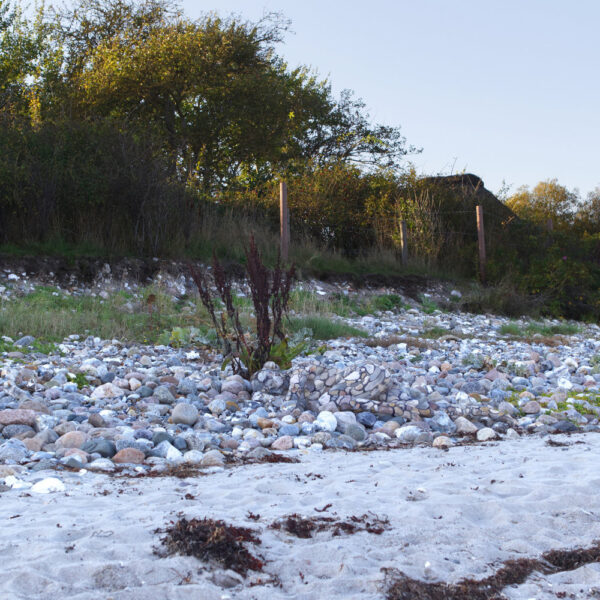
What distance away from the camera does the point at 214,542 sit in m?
2.16

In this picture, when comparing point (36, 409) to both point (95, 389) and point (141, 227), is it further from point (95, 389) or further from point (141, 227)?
point (141, 227)

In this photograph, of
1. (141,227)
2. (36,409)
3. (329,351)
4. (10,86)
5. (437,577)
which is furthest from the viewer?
(10,86)

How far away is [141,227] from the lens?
11.9 metres

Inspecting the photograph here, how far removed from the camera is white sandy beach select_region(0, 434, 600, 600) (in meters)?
1.97

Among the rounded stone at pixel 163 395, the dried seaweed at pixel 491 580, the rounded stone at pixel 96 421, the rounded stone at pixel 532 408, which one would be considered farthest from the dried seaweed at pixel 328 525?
the rounded stone at pixel 532 408

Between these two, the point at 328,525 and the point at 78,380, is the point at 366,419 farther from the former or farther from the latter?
the point at 78,380

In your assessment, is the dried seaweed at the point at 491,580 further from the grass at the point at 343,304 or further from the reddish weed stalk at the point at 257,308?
the grass at the point at 343,304

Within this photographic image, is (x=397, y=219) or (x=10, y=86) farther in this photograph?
(x=10, y=86)

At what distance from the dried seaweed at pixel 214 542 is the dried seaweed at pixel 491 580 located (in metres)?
0.46

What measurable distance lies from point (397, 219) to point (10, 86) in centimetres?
1115

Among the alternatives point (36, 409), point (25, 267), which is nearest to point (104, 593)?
point (36, 409)

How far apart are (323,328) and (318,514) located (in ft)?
17.6

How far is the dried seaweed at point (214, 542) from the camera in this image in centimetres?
210

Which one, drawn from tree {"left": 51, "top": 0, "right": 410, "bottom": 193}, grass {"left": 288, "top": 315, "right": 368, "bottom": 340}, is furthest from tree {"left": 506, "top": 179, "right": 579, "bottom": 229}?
grass {"left": 288, "top": 315, "right": 368, "bottom": 340}
